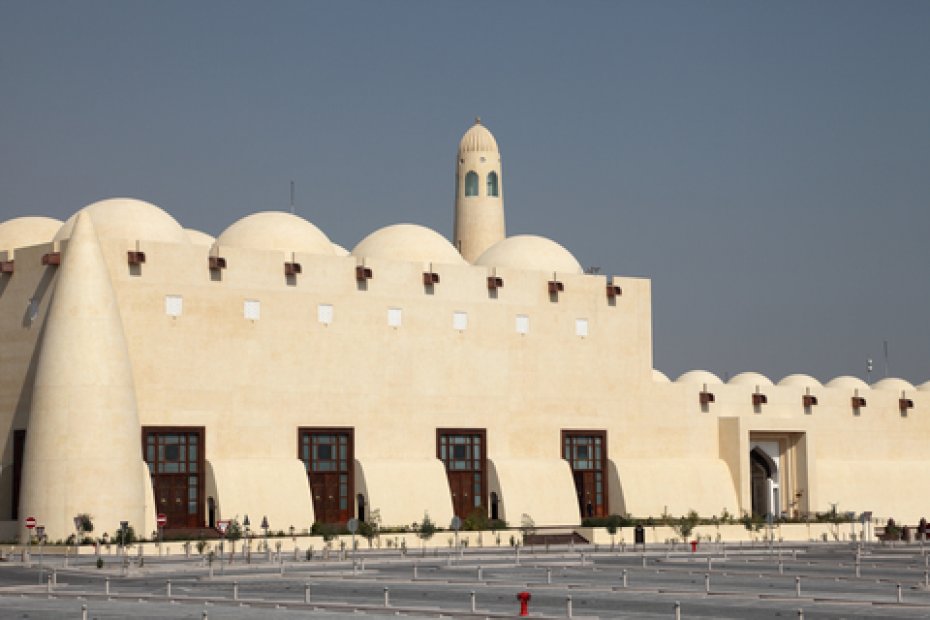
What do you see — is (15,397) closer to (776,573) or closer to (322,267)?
(322,267)

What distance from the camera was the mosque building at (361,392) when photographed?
50938mm

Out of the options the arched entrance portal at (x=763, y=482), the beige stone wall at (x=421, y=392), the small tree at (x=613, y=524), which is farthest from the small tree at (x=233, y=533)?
the arched entrance portal at (x=763, y=482)

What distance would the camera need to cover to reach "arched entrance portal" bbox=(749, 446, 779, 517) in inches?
2783

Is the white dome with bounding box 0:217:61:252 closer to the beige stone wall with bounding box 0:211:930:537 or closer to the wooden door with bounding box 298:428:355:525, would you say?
the beige stone wall with bounding box 0:211:930:537

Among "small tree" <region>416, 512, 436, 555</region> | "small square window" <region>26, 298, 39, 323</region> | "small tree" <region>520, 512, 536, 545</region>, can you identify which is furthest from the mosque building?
"small tree" <region>416, 512, 436, 555</region>

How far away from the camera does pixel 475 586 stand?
36.3 meters

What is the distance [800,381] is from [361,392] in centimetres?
2954

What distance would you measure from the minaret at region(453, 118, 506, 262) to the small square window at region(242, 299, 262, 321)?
59.3 ft

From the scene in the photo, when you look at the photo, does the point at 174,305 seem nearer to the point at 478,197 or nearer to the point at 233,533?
the point at 233,533

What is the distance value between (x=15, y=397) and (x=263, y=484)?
8869 millimetres

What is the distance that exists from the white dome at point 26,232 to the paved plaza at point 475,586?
14.5 meters

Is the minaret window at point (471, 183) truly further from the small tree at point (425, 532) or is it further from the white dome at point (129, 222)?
the small tree at point (425, 532)

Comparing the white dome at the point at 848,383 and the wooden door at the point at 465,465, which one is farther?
the white dome at the point at 848,383

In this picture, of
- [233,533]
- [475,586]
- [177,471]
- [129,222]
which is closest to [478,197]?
[129,222]
